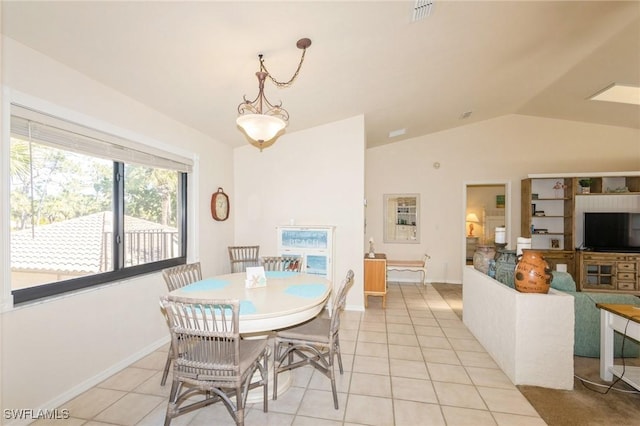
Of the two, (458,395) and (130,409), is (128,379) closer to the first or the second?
(130,409)

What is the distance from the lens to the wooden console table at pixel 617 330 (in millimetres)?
2125

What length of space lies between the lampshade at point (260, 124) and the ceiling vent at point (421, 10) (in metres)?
1.36

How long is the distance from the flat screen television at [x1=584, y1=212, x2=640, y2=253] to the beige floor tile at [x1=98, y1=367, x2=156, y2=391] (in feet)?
22.8

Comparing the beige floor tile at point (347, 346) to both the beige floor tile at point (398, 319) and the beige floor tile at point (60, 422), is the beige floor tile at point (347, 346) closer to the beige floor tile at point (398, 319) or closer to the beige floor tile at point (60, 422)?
the beige floor tile at point (398, 319)

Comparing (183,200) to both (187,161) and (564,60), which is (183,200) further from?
(564,60)

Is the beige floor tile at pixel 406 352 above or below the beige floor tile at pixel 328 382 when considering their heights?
below

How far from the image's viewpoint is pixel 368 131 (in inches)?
212

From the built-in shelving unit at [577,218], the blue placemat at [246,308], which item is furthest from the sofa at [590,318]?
the built-in shelving unit at [577,218]

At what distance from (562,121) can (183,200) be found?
6999 millimetres

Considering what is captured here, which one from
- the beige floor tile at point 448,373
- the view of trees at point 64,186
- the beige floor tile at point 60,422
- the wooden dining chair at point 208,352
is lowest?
the beige floor tile at point 448,373

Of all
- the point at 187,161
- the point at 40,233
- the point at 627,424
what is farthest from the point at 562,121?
the point at 40,233

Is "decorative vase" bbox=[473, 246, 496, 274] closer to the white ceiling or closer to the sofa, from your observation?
the sofa

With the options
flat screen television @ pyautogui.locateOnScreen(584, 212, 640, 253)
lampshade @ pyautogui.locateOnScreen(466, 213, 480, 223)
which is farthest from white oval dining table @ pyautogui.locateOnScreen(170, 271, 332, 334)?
lampshade @ pyautogui.locateOnScreen(466, 213, 480, 223)

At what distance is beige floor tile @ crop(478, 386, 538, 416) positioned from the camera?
209 centimetres
